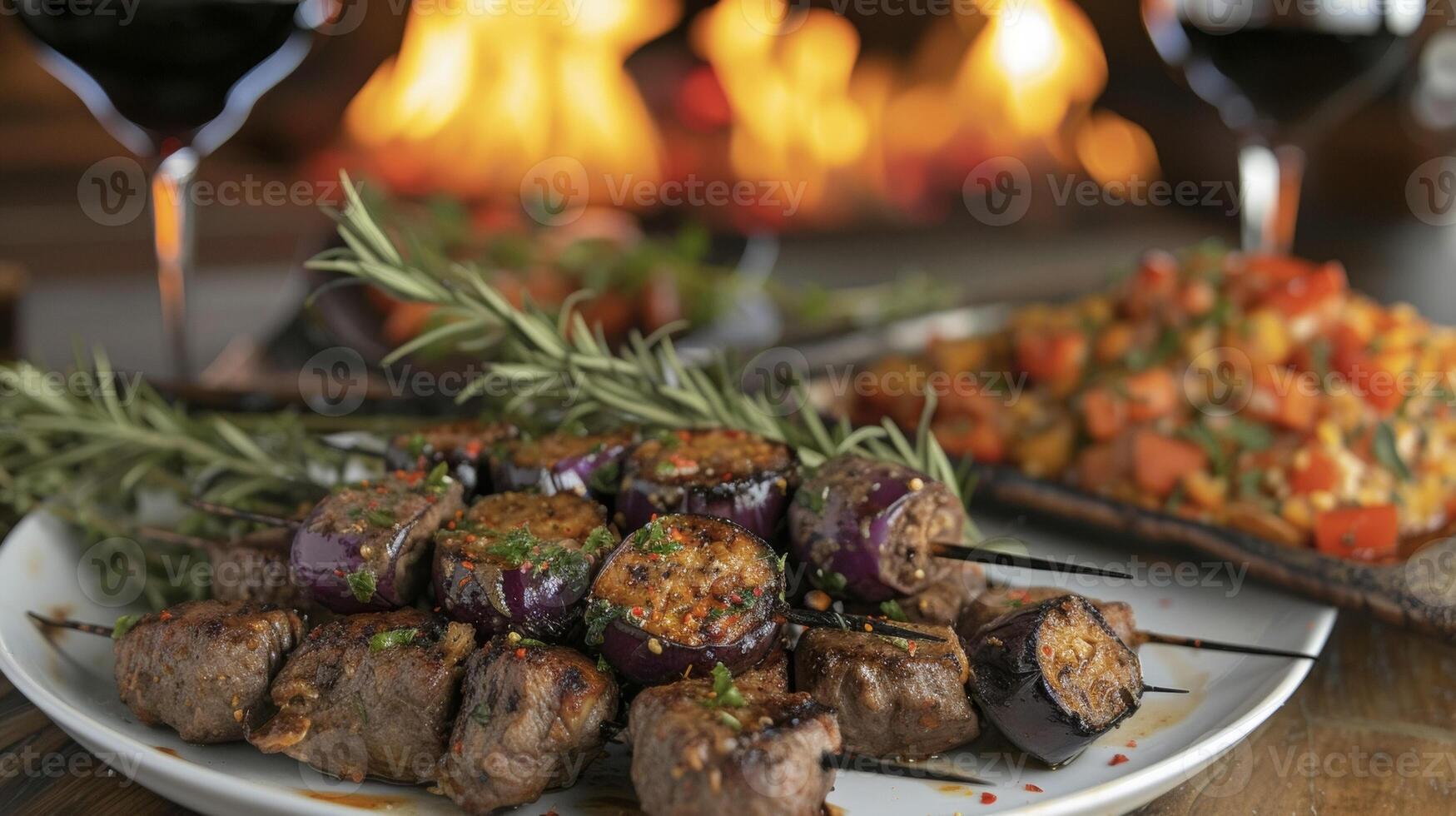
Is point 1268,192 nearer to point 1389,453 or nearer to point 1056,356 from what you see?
point 1056,356

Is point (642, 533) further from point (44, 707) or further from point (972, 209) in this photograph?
point (972, 209)

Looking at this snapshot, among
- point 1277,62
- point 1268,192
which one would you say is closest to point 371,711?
point 1277,62

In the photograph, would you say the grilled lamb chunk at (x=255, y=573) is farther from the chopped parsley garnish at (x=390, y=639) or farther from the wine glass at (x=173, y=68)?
the wine glass at (x=173, y=68)

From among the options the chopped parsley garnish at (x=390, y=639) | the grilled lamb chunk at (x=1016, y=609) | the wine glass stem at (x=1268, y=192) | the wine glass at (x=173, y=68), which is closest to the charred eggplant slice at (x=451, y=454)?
the chopped parsley garnish at (x=390, y=639)

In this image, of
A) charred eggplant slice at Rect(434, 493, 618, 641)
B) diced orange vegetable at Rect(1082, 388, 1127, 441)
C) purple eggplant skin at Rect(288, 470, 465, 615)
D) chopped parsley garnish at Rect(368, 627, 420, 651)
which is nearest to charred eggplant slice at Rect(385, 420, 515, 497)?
purple eggplant skin at Rect(288, 470, 465, 615)

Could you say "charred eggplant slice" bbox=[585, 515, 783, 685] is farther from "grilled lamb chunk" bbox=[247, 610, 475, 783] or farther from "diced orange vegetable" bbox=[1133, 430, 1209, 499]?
"diced orange vegetable" bbox=[1133, 430, 1209, 499]

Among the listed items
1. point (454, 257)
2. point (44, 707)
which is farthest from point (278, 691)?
point (454, 257)

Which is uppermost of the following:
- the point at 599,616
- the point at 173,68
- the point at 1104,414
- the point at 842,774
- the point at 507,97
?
the point at 507,97
